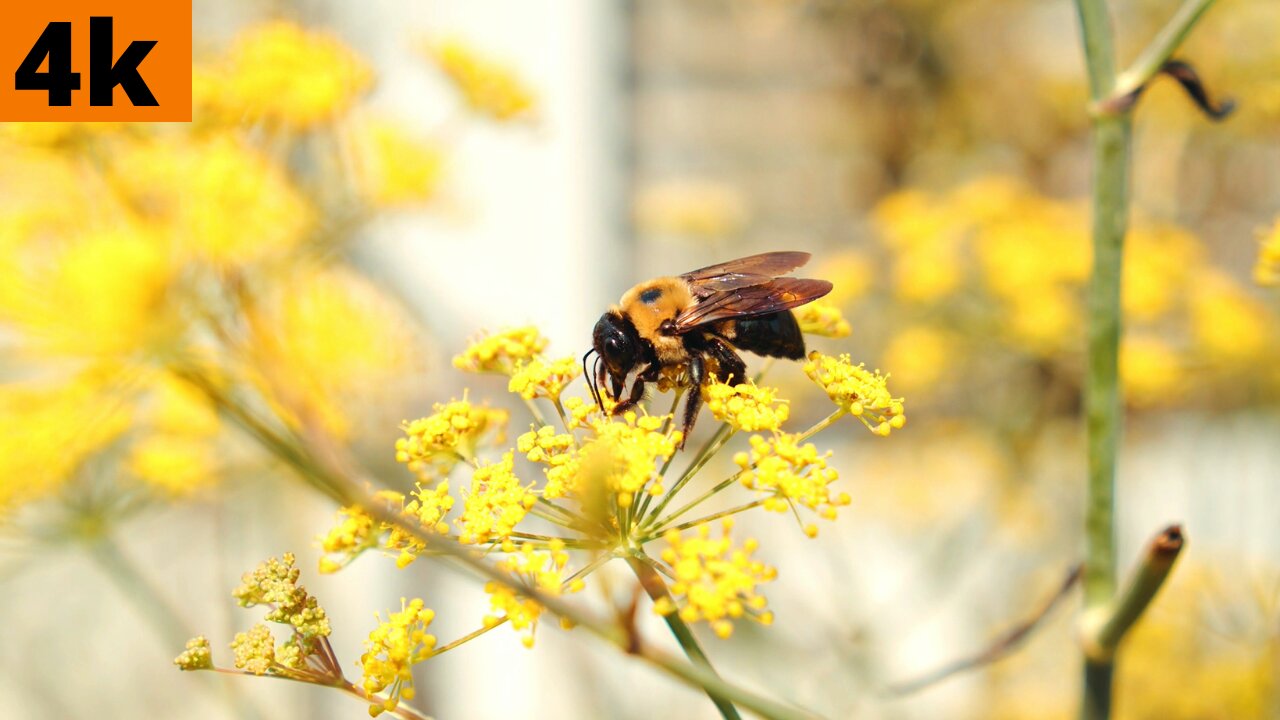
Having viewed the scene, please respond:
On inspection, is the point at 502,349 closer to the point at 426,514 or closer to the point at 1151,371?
the point at 426,514

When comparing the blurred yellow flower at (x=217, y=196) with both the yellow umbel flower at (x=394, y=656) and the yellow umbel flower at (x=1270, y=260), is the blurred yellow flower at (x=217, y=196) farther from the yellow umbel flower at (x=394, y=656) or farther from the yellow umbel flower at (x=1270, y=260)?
the yellow umbel flower at (x=1270, y=260)

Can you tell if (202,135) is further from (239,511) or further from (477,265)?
(477,265)

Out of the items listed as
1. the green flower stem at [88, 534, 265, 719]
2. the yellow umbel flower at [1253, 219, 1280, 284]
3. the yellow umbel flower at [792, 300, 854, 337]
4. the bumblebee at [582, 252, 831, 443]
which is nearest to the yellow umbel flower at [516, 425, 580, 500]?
the bumblebee at [582, 252, 831, 443]

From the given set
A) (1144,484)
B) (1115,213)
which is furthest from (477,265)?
(1115,213)

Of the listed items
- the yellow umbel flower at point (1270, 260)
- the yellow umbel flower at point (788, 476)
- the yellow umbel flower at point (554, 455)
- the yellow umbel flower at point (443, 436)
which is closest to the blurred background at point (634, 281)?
the yellow umbel flower at point (1270, 260)

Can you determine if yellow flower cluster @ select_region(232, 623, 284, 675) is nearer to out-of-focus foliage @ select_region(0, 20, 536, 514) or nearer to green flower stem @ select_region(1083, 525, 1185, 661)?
out-of-focus foliage @ select_region(0, 20, 536, 514)
